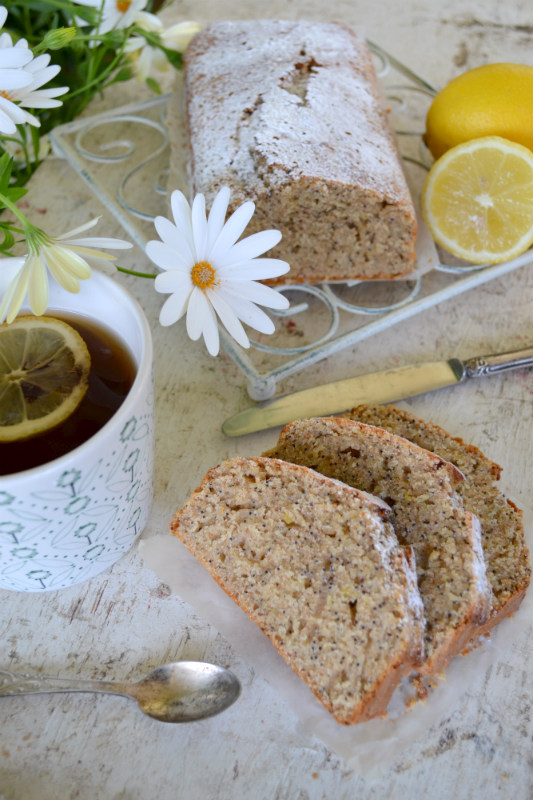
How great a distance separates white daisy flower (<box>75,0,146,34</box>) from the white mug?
41.0 inches

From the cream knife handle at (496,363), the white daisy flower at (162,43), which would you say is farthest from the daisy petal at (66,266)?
the white daisy flower at (162,43)

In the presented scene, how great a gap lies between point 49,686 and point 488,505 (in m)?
0.92

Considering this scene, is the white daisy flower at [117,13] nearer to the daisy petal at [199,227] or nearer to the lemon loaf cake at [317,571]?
the daisy petal at [199,227]

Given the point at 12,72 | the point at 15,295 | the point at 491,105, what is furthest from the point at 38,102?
the point at 491,105

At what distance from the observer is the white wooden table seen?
1.19 meters

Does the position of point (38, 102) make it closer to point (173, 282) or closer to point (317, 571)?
point (173, 282)

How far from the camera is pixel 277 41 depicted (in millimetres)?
2027

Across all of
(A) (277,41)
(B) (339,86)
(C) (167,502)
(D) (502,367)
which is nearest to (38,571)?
(C) (167,502)

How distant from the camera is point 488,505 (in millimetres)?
1394

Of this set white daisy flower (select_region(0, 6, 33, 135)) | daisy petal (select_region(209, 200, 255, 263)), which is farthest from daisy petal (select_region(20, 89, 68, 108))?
daisy petal (select_region(209, 200, 255, 263))

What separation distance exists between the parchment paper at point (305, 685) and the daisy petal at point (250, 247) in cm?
60

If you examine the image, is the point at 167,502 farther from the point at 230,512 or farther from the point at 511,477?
the point at 511,477

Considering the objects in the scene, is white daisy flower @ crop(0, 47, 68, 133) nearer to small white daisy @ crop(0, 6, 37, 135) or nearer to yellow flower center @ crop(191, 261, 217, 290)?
small white daisy @ crop(0, 6, 37, 135)

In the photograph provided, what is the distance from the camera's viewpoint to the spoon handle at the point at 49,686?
123 cm
